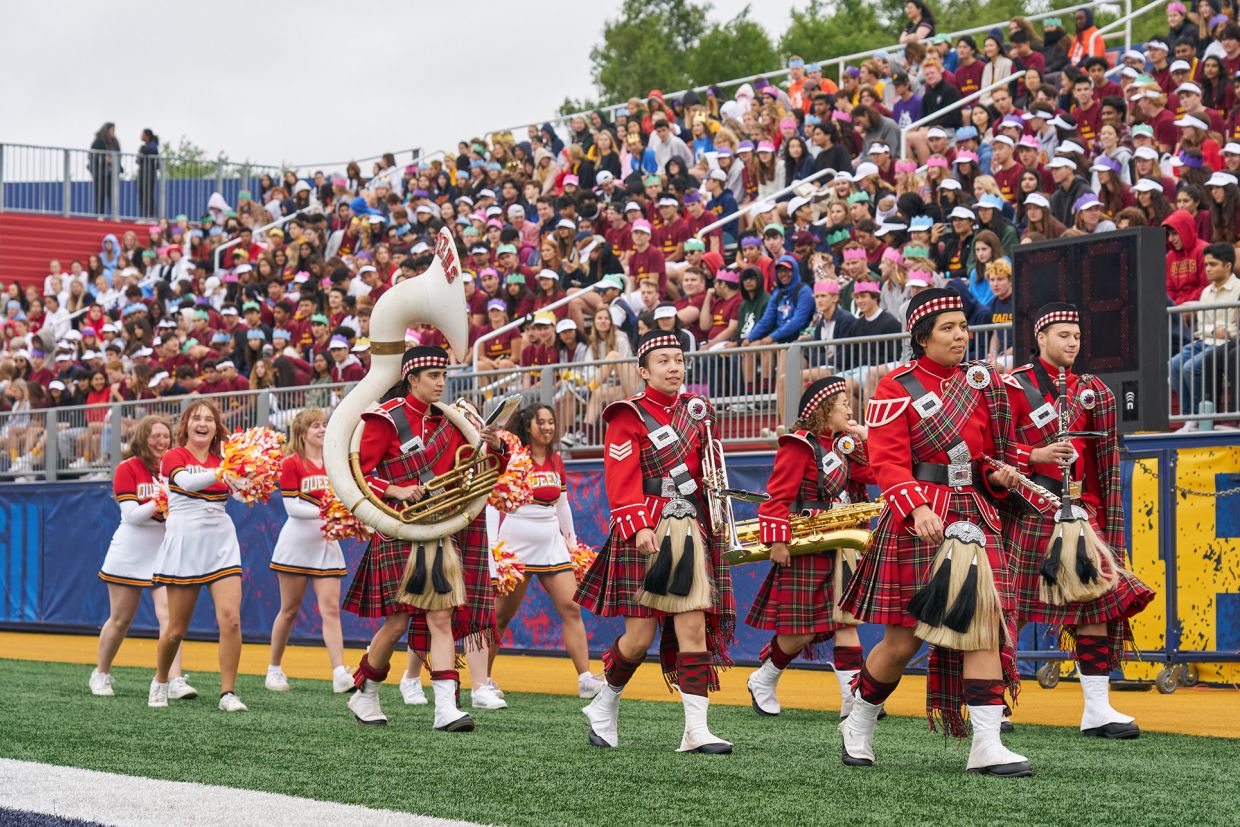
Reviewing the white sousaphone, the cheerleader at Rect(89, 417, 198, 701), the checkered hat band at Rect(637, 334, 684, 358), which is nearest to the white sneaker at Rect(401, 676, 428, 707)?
the cheerleader at Rect(89, 417, 198, 701)

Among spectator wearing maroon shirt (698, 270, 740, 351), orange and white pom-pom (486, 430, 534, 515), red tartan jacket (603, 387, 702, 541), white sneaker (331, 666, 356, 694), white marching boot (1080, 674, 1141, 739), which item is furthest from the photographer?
spectator wearing maroon shirt (698, 270, 740, 351)

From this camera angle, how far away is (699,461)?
8164 millimetres

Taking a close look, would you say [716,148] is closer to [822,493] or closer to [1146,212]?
[1146,212]

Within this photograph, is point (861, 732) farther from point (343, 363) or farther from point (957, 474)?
point (343, 363)

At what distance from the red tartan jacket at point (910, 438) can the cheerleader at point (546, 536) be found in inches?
190

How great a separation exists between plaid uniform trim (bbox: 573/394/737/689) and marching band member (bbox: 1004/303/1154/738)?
153 cm

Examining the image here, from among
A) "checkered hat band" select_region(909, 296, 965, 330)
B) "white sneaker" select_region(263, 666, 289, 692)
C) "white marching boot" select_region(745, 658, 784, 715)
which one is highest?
"checkered hat band" select_region(909, 296, 965, 330)

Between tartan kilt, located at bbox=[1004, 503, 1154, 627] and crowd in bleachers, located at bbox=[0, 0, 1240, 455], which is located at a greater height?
crowd in bleachers, located at bbox=[0, 0, 1240, 455]

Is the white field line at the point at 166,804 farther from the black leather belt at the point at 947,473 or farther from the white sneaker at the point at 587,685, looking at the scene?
the white sneaker at the point at 587,685

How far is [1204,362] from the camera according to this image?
11336 millimetres

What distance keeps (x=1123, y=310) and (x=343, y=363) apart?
37.6ft

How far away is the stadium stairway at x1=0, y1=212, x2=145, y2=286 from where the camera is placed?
1344 inches

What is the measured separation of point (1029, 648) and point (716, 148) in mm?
11128

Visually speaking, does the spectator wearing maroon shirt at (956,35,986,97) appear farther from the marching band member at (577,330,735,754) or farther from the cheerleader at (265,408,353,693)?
the marching band member at (577,330,735,754)
